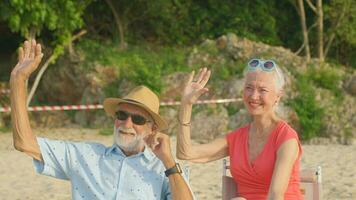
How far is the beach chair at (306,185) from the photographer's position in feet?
14.1

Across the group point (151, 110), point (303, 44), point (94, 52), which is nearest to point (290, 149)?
point (151, 110)

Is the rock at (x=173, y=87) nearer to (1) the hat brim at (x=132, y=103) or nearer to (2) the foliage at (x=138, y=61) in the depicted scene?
(2) the foliage at (x=138, y=61)

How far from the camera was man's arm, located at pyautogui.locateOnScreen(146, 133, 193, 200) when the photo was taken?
3775 mm

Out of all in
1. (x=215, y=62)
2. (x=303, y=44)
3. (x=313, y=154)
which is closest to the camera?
(x=313, y=154)

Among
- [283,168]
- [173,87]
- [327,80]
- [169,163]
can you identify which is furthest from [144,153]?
[327,80]

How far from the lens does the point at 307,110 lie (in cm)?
1480

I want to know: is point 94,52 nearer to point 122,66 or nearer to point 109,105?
point 122,66

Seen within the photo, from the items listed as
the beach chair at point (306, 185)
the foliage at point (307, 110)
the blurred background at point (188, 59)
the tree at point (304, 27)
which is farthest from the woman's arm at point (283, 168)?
the tree at point (304, 27)

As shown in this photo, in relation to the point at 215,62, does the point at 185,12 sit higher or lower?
higher

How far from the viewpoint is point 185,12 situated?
19.1 meters

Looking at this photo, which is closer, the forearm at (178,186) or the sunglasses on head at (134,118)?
the forearm at (178,186)

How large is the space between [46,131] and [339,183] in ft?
23.8

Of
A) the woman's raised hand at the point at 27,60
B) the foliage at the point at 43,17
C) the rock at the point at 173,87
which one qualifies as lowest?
the woman's raised hand at the point at 27,60

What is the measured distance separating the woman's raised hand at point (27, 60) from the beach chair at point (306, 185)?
1225 millimetres
